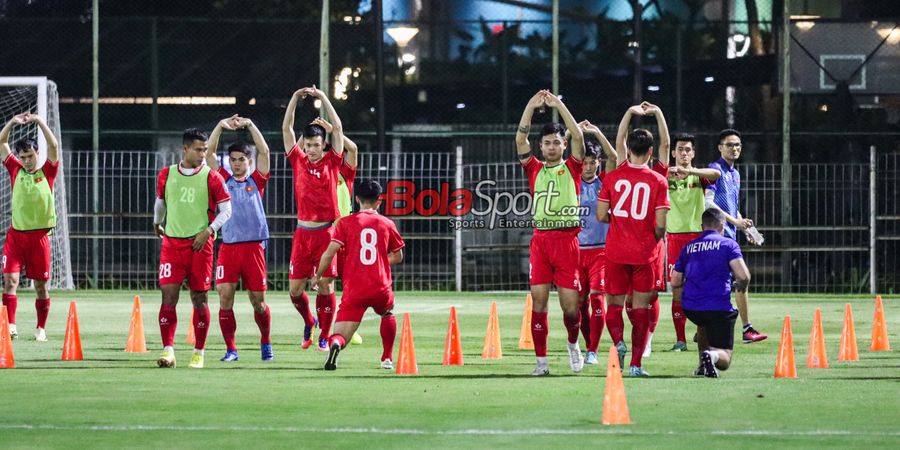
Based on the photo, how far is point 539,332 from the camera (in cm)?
1361

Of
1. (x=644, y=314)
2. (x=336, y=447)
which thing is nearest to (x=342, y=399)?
(x=336, y=447)

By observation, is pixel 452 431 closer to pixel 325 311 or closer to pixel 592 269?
pixel 592 269

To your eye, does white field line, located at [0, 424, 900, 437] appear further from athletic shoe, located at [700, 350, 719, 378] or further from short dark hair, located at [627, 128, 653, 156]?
short dark hair, located at [627, 128, 653, 156]

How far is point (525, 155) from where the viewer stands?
13.7 meters

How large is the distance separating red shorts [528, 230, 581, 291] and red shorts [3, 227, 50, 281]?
267 inches

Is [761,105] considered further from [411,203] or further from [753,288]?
[411,203]

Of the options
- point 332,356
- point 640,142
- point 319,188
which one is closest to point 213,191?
point 319,188

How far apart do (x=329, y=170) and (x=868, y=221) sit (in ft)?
50.3

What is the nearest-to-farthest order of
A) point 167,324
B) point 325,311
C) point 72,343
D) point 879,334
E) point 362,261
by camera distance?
point 362,261, point 167,324, point 72,343, point 325,311, point 879,334

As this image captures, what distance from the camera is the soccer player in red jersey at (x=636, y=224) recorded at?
13445mm

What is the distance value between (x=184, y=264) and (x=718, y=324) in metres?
5.07

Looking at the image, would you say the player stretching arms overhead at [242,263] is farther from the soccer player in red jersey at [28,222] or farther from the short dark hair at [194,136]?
the soccer player in red jersey at [28,222]

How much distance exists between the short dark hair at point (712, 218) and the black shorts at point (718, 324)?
778 mm

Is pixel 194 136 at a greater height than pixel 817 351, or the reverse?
pixel 194 136
